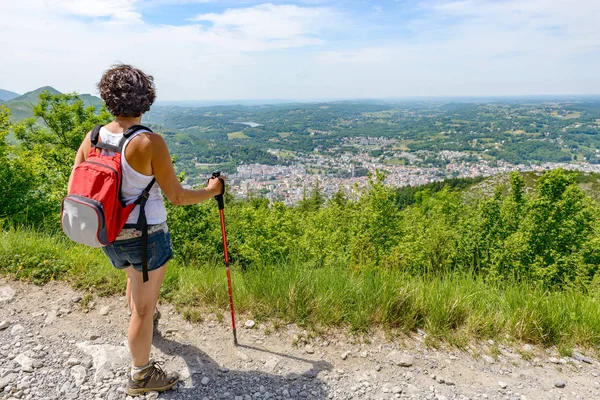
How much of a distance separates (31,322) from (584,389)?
501 centimetres

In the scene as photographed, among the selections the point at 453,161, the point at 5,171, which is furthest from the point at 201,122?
the point at 5,171

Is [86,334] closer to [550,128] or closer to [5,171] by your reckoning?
[5,171]

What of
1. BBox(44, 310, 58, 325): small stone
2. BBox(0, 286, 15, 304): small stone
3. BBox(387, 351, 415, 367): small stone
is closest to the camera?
BBox(387, 351, 415, 367): small stone

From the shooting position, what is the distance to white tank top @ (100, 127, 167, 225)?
221 centimetres

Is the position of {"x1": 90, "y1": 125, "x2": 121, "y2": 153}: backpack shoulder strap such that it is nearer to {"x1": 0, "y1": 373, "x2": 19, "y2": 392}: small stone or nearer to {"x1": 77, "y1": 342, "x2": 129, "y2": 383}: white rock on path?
{"x1": 77, "y1": 342, "x2": 129, "y2": 383}: white rock on path

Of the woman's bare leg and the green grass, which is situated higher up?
the woman's bare leg

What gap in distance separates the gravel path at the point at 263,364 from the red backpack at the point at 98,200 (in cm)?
134

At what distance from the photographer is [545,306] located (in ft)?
11.5

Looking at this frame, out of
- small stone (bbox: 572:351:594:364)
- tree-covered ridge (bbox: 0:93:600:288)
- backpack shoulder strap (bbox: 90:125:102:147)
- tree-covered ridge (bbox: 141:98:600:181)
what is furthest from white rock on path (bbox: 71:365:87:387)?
tree-covered ridge (bbox: 141:98:600:181)

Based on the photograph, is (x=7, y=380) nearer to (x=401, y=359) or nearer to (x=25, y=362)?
(x=25, y=362)

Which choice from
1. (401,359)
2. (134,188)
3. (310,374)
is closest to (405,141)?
(401,359)

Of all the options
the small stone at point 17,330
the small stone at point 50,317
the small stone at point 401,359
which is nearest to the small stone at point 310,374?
the small stone at point 401,359

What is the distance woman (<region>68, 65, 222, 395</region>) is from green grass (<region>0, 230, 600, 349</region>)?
0.98 metres

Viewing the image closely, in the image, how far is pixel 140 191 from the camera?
2332 millimetres
